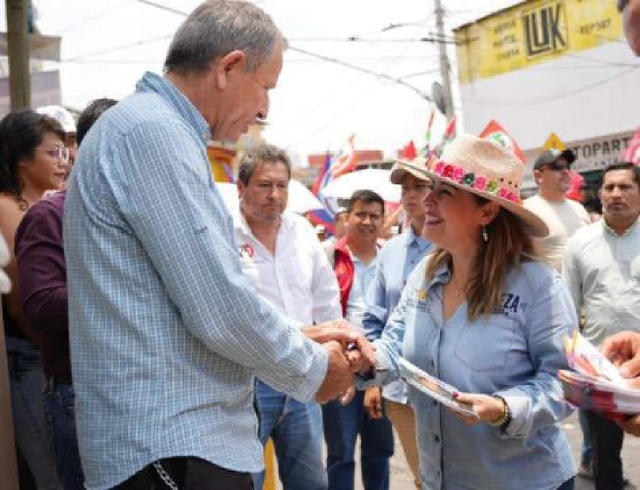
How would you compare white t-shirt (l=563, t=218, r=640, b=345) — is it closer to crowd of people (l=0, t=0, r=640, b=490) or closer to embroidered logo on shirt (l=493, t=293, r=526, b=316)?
crowd of people (l=0, t=0, r=640, b=490)

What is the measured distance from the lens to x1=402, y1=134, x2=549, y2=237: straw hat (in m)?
2.63

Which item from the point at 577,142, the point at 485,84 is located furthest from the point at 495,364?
the point at 485,84

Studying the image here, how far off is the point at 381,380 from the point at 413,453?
148cm

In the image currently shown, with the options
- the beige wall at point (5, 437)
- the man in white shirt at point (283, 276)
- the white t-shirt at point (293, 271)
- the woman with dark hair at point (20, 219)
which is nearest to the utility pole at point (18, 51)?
the man in white shirt at point (283, 276)

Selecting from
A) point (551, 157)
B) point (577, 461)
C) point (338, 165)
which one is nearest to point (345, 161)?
point (338, 165)

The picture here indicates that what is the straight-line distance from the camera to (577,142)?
2050cm

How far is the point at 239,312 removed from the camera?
1763 millimetres

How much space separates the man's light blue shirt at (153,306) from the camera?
67.9 inches

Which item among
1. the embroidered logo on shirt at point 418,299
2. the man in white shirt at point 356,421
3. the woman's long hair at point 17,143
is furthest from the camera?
the man in white shirt at point 356,421

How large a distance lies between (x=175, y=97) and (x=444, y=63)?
770 inches

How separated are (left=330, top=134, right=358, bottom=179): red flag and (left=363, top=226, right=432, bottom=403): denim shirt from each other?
8.83 metres

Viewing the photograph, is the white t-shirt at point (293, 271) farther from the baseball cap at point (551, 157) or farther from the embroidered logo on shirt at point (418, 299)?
the baseball cap at point (551, 157)

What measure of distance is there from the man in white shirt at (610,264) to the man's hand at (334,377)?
2.97m

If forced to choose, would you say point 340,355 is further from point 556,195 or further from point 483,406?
point 556,195
